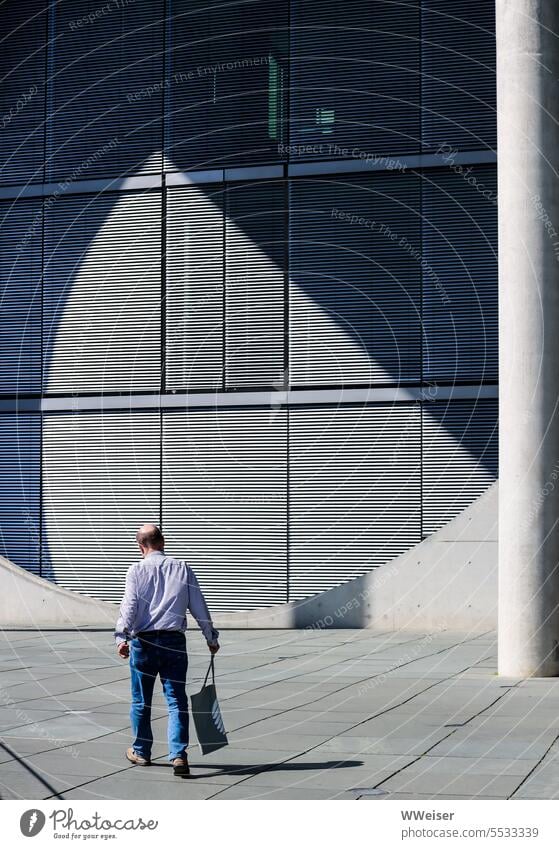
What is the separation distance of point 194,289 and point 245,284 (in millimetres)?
932

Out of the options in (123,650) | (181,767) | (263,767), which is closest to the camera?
(181,767)


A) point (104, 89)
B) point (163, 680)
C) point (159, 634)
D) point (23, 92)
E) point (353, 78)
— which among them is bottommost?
point (163, 680)

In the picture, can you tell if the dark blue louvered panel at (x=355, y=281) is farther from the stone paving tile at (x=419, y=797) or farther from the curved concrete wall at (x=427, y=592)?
the stone paving tile at (x=419, y=797)

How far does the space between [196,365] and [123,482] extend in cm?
245

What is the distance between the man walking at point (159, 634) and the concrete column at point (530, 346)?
6.25 meters

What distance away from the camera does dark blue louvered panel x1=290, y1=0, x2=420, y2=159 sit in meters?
21.1

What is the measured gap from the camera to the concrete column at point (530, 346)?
14211mm

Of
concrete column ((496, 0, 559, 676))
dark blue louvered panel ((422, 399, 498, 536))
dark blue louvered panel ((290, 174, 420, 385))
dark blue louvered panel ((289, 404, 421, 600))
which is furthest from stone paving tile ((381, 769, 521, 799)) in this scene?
dark blue louvered panel ((290, 174, 420, 385))

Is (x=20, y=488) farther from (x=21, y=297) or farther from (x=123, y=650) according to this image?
(x=123, y=650)

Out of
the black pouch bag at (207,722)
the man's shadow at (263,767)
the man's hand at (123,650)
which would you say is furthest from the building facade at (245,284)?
the man's hand at (123,650)

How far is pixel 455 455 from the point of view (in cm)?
2048

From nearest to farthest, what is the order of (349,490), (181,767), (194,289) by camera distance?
(181,767), (349,490), (194,289)

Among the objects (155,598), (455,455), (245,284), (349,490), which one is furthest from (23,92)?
(155,598)
